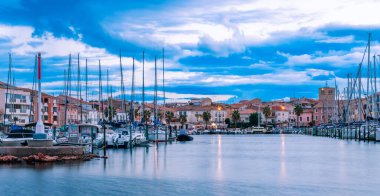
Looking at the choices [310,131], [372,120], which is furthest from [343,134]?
[310,131]

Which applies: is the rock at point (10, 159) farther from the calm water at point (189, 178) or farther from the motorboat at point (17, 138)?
the motorboat at point (17, 138)

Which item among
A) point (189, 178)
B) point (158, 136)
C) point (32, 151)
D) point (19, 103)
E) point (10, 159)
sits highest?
point (19, 103)

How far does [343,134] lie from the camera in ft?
397

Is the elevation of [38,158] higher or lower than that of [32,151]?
lower

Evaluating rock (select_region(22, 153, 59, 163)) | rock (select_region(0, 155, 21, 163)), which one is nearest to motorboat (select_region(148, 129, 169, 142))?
rock (select_region(22, 153, 59, 163))

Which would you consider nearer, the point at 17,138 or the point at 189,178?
the point at 189,178

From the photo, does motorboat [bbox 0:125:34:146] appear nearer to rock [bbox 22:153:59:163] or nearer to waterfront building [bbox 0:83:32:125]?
rock [bbox 22:153:59:163]

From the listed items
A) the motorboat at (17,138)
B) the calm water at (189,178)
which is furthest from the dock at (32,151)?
the motorboat at (17,138)

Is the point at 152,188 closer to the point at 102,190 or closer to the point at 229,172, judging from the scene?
the point at 102,190

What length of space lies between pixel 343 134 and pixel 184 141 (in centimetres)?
3208

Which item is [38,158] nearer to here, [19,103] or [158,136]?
[158,136]

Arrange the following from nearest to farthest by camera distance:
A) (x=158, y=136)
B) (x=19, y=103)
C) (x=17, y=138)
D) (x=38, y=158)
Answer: (x=38, y=158), (x=17, y=138), (x=158, y=136), (x=19, y=103)

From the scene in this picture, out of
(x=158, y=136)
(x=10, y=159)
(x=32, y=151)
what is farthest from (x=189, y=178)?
(x=158, y=136)

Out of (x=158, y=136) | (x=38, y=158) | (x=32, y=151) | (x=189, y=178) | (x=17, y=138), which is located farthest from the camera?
(x=158, y=136)
